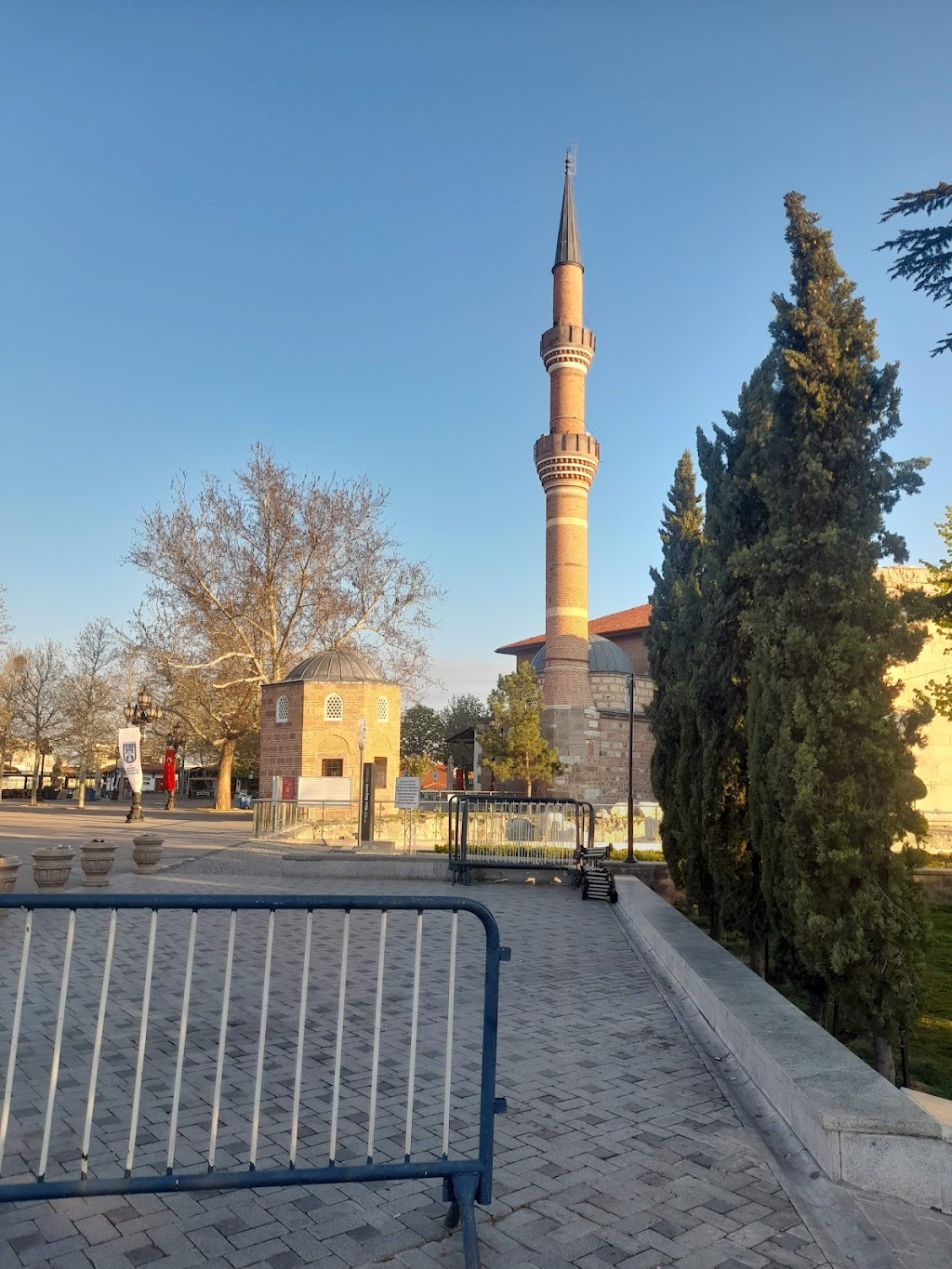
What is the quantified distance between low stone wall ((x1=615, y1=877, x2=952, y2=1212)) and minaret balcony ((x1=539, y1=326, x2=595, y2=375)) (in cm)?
3230

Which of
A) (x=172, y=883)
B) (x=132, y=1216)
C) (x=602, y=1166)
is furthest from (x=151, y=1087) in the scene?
(x=172, y=883)

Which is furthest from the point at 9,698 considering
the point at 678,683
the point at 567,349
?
the point at 678,683

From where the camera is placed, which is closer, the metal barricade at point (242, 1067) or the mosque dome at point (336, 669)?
the metal barricade at point (242, 1067)

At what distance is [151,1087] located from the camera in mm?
4324

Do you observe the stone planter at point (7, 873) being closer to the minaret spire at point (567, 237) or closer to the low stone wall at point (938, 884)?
the low stone wall at point (938, 884)

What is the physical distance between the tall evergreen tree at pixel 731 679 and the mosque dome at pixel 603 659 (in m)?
29.2

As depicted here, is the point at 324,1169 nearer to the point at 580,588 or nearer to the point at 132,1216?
the point at 132,1216

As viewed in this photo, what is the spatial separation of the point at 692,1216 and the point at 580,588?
1254 inches

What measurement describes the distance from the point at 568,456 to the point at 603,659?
10.8 metres

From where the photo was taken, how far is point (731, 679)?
959cm

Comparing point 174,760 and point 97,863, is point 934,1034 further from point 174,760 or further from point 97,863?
point 174,760

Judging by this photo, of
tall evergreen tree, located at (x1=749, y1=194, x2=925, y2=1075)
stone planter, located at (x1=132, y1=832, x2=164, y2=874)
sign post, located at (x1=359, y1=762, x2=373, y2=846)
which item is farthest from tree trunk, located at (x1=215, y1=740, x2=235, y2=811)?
tall evergreen tree, located at (x1=749, y1=194, x2=925, y2=1075)

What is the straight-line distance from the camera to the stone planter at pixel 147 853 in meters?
12.8

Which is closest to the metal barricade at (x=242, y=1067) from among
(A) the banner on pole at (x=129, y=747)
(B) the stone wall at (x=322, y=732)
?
(A) the banner on pole at (x=129, y=747)
